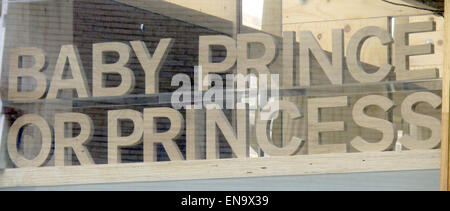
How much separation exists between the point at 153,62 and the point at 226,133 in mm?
290

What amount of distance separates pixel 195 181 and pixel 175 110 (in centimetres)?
21

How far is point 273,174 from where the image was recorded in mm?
2094

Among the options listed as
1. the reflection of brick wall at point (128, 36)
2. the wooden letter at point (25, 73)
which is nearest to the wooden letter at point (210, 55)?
the reflection of brick wall at point (128, 36)

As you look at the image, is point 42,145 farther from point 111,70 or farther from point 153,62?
point 153,62

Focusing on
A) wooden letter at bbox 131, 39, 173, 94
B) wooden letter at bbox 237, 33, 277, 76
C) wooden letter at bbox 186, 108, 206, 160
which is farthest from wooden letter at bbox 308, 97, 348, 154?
wooden letter at bbox 131, 39, 173, 94

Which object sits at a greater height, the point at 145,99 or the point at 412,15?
the point at 412,15

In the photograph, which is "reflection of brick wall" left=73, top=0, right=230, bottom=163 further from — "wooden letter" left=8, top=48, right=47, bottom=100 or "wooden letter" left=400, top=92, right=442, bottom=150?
"wooden letter" left=400, top=92, right=442, bottom=150

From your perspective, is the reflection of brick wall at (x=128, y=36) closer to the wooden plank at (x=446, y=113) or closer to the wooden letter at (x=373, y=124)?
the wooden letter at (x=373, y=124)

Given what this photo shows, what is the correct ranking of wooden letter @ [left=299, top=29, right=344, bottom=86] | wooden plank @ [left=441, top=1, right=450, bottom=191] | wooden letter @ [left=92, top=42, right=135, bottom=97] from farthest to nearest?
wooden letter @ [left=92, top=42, right=135, bottom=97] < wooden letter @ [left=299, top=29, right=344, bottom=86] < wooden plank @ [left=441, top=1, right=450, bottom=191]

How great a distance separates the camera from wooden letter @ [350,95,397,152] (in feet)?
6.66

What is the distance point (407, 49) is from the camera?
2.04 m

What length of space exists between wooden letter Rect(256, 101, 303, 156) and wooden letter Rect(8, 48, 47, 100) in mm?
635
